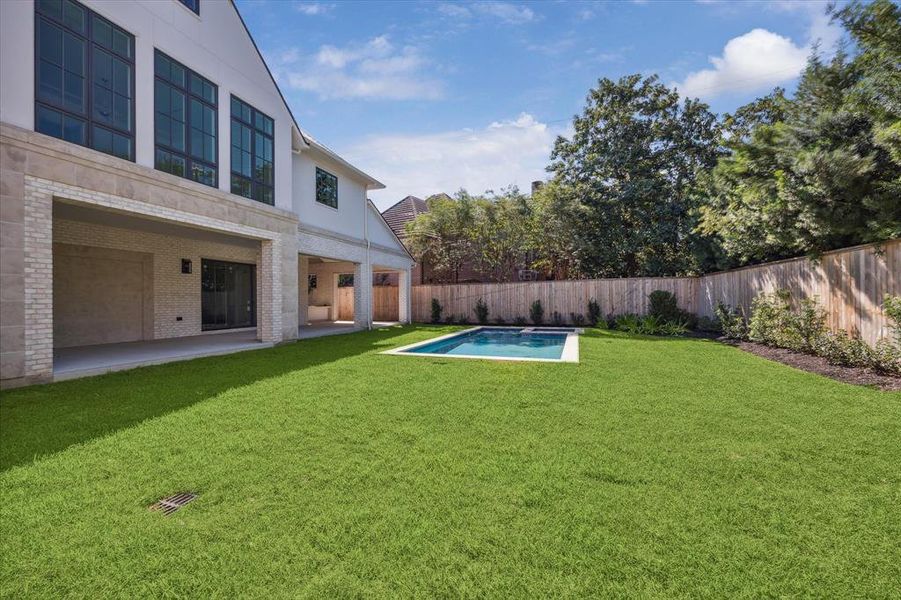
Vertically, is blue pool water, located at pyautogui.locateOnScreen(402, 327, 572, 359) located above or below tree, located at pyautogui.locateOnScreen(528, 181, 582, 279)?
below

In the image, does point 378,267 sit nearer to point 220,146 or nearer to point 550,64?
point 220,146

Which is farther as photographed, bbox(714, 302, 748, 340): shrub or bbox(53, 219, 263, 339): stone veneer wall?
bbox(714, 302, 748, 340): shrub

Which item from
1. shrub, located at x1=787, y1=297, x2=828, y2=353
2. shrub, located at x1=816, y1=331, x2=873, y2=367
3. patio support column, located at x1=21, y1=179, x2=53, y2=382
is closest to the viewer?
patio support column, located at x1=21, y1=179, x2=53, y2=382

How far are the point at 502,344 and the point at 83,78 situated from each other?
1064cm

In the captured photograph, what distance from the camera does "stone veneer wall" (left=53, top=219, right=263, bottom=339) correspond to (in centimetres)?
978

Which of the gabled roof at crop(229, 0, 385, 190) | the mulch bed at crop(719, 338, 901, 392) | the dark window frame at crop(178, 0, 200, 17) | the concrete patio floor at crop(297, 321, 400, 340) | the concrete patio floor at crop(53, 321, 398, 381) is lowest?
the mulch bed at crop(719, 338, 901, 392)

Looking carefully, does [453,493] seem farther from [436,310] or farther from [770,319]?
[436,310]

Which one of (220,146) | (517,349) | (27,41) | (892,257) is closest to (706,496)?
(892,257)

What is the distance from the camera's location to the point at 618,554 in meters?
2.10

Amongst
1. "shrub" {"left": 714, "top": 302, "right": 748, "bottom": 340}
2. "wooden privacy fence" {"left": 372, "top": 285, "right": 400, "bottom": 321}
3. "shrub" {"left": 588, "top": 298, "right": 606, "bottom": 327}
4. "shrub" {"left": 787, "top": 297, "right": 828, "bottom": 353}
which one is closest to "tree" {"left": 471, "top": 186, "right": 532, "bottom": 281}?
"shrub" {"left": 588, "top": 298, "right": 606, "bottom": 327}

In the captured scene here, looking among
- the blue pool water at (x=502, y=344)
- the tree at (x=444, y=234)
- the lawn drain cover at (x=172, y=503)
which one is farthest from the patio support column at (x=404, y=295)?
the lawn drain cover at (x=172, y=503)

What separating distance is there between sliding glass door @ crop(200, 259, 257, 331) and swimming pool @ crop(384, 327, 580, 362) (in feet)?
23.6

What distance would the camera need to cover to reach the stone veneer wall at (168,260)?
9781 mm

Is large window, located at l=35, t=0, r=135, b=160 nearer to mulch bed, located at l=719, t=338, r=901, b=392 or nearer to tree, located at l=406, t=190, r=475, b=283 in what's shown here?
mulch bed, located at l=719, t=338, r=901, b=392
